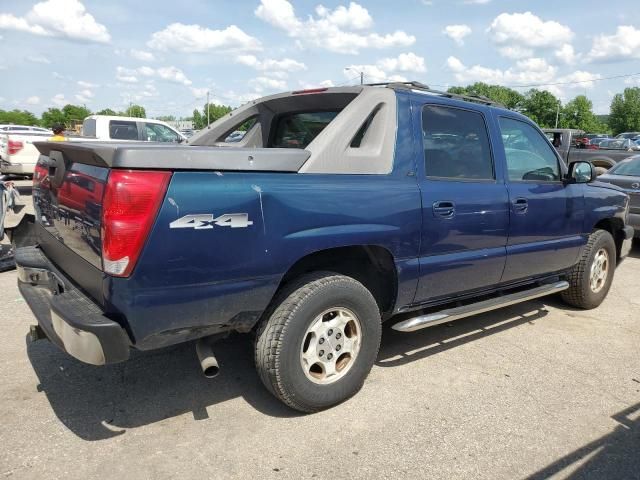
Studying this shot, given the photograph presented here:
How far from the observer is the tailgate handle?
2922 mm

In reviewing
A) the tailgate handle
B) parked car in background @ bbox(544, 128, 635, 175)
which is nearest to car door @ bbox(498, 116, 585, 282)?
the tailgate handle

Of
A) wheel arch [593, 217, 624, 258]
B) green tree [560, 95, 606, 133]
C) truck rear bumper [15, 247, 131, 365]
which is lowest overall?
truck rear bumper [15, 247, 131, 365]

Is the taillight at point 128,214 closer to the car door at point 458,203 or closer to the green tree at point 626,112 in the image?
the car door at point 458,203

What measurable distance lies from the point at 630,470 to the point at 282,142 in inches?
129

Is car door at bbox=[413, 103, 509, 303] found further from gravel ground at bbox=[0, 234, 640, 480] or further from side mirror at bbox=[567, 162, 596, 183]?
side mirror at bbox=[567, 162, 596, 183]

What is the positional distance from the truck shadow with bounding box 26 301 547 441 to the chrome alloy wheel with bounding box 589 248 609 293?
1733 mm

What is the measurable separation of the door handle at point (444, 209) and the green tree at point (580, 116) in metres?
106

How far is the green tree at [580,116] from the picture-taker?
96875mm

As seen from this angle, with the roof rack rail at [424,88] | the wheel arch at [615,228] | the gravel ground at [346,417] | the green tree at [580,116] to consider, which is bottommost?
the gravel ground at [346,417]

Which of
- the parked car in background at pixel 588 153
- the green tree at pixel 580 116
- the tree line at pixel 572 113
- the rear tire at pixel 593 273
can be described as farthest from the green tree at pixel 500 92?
the rear tire at pixel 593 273

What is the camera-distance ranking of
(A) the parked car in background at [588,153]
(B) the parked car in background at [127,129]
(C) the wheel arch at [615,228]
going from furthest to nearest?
(A) the parked car in background at [588,153], (B) the parked car in background at [127,129], (C) the wheel arch at [615,228]

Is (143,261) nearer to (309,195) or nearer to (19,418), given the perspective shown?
(309,195)

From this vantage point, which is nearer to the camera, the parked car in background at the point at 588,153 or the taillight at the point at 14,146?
the taillight at the point at 14,146

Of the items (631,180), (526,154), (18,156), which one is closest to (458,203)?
(526,154)
